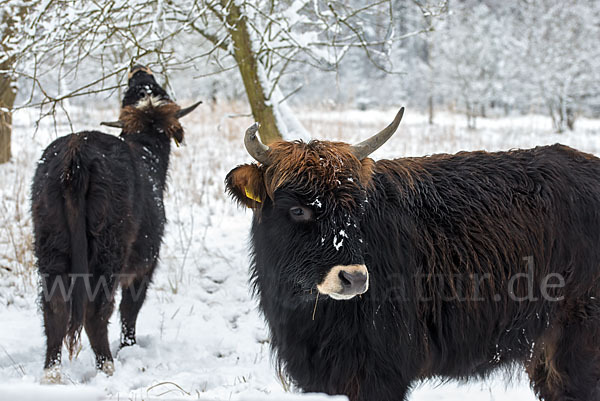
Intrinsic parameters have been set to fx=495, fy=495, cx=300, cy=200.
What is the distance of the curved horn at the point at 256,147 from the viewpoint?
2.59 metres

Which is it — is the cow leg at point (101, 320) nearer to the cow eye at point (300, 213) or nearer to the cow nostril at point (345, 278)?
the cow eye at point (300, 213)

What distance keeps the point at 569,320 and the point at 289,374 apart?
1.63m

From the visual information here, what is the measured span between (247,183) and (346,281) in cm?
79

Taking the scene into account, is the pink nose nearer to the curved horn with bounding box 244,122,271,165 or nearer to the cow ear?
the cow ear

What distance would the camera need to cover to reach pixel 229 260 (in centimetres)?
610

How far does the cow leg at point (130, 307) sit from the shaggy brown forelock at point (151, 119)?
157 centimetres

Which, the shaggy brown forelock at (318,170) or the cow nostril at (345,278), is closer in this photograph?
the cow nostril at (345,278)

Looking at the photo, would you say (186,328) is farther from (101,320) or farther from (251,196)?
(251,196)

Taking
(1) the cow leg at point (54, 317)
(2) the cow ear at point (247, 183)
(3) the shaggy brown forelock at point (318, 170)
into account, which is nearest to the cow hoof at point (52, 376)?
(1) the cow leg at point (54, 317)

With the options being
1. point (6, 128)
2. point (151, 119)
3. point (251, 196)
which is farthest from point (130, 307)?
point (6, 128)

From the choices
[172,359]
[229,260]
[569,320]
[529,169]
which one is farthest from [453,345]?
[229,260]

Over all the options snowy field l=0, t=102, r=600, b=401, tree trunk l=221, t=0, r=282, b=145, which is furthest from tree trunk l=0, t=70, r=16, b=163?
tree trunk l=221, t=0, r=282, b=145

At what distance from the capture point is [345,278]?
231cm

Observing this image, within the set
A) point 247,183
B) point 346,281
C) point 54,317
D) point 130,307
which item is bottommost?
point 130,307
